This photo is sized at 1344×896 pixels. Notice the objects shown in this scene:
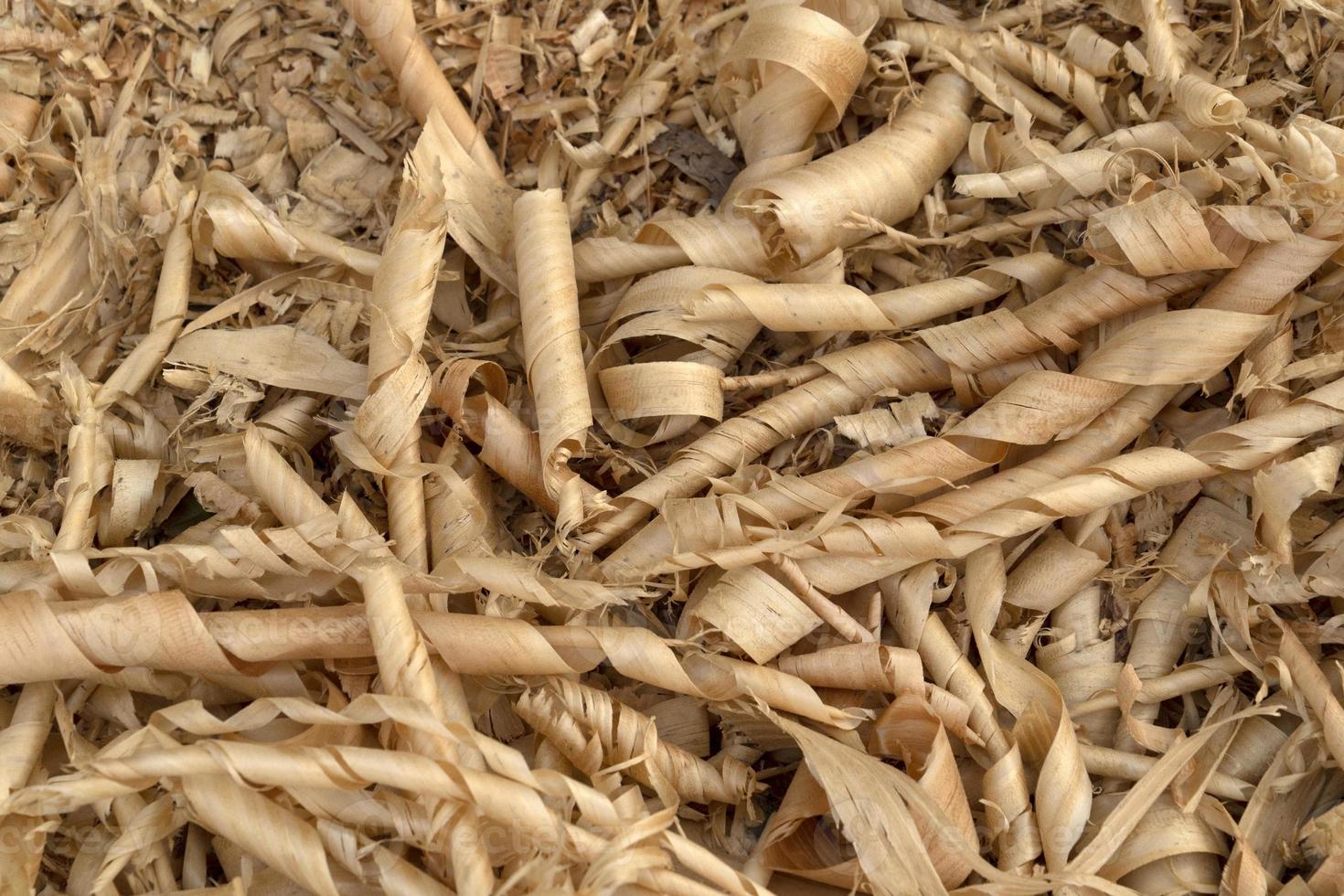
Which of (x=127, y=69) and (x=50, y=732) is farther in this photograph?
(x=127, y=69)

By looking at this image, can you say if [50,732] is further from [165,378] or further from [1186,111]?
[1186,111]

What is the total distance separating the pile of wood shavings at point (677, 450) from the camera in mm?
795

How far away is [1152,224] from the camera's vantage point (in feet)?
2.93

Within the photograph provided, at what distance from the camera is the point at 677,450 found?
972mm

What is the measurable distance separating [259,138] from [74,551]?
52 centimetres

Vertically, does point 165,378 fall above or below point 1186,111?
below

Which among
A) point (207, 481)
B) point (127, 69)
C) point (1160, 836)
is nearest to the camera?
point (1160, 836)

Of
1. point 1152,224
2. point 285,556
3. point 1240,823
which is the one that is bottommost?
point 1240,823

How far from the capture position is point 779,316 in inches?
37.4

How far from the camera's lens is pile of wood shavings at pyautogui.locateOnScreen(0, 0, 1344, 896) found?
0.80m

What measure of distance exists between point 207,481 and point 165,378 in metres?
0.11

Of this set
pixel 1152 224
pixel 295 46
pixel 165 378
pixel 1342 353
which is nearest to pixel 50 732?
pixel 165 378

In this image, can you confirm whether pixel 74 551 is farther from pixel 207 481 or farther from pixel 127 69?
pixel 127 69

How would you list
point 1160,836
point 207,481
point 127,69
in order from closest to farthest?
point 1160,836 < point 207,481 < point 127,69
